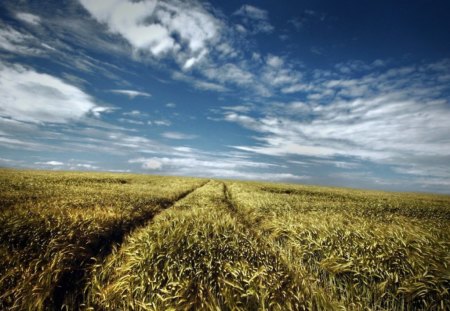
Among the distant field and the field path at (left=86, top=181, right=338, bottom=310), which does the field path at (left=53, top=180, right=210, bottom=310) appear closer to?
the distant field

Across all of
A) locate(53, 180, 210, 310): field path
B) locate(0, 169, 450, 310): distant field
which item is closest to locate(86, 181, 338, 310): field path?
locate(0, 169, 450, 310): distant field

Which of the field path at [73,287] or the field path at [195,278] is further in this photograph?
the field path at [73,287]

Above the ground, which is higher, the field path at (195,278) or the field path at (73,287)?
the field path at (195,278)

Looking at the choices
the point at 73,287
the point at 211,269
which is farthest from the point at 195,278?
the point at 73,287

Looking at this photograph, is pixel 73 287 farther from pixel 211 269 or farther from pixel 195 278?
pixel 211 269

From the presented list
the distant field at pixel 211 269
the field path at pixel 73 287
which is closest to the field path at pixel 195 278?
the distant field at pixel 211 269

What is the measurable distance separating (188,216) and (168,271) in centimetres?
440

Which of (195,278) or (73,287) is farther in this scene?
(73,287)

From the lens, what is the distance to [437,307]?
598 cm

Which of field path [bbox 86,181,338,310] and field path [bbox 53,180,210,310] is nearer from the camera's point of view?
field path [bbox 86,181,338,310]

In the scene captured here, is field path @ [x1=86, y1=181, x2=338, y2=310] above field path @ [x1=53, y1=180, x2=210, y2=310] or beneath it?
above

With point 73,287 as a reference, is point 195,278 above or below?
above

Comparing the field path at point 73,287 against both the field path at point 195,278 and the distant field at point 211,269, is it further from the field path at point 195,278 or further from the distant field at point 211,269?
the field path at point 195,278

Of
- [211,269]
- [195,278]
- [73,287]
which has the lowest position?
[73,287]
